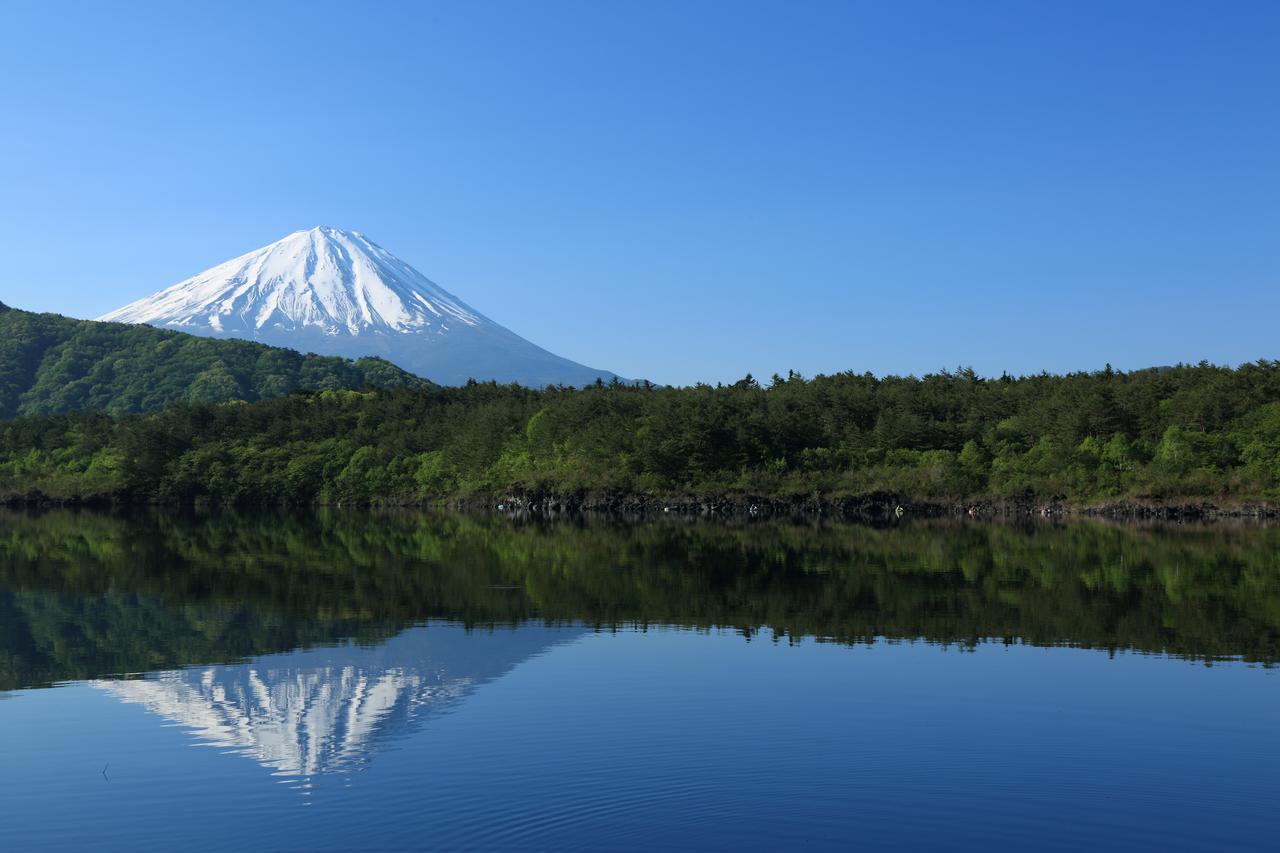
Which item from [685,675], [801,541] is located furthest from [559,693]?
[801,541]

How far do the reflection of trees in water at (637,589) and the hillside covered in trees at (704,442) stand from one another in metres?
17.1

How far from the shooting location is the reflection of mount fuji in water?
13586 millimetres

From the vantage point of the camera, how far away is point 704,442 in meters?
75.4

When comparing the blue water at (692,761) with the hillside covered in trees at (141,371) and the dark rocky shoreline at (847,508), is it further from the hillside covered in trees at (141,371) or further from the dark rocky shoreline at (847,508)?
the hillside covered in trees at (141,371)

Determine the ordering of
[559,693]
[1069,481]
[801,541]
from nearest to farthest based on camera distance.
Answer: [559,693], [801,541], [1069,481]

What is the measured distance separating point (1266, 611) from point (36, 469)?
9060 cm

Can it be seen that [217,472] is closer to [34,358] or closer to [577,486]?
[577,486]

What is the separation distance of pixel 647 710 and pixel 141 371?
443 feet

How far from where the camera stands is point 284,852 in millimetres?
9883

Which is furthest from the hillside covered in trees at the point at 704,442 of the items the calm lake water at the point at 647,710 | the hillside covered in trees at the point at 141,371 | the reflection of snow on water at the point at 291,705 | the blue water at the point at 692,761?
the reflection of snow on water at the point at 291,705

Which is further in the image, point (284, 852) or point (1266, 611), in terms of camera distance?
point (1266, 611)

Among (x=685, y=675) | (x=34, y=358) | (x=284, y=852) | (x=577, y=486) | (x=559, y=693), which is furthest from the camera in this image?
(x=34, y=358)

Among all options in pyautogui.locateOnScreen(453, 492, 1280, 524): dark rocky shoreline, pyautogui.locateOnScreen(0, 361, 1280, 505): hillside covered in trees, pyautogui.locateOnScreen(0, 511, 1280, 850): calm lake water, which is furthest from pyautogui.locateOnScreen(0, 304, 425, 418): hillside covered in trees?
pyautogui.locateOnScreen(0, 511, 1280, 850): calm lake water

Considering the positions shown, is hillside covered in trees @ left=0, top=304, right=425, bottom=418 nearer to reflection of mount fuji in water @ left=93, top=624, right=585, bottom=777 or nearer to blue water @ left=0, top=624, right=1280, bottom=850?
reflection of mount fuji in water @ left=93, top=624, right=585, bottom=777
